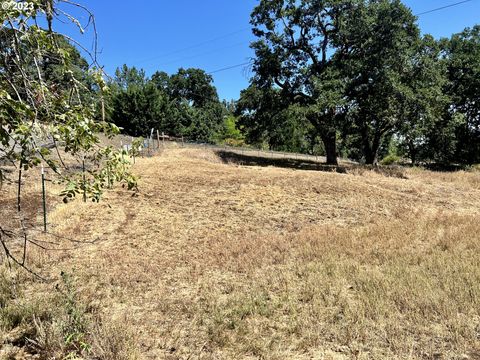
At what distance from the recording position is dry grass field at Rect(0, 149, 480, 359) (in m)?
3.98

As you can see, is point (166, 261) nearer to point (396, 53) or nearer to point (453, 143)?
point (396, 53)

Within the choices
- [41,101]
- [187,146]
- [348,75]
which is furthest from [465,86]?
[41,101]

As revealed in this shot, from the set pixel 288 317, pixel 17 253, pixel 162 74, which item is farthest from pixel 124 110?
pixel 288 317

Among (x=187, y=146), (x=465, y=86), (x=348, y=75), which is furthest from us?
(x=465, y=86)

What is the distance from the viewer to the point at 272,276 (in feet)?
19.6

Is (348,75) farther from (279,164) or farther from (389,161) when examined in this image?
(389,161)

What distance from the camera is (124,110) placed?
4881 cm

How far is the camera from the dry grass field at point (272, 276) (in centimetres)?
398

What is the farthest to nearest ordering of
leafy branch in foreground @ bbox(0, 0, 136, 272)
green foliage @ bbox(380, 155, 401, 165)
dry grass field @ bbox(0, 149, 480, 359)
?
green foliage @ bbox(380, 155, 401, 165) → dry grass field @ bbox(0, 149, 480, 359) → leafy branch in foreground @ bbox(0, 0, 136, 272)

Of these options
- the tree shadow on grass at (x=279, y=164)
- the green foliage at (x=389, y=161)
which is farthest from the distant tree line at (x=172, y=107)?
the green foliage at (x=389, y=161)

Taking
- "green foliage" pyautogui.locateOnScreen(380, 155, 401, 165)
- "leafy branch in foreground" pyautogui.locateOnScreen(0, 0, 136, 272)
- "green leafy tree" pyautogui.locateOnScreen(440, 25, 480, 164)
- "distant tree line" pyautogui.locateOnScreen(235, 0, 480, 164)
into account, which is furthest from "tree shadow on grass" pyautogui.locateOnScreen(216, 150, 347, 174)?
"green foliage" pyautogui.locateOnScreen(380, 155, 401, 165)

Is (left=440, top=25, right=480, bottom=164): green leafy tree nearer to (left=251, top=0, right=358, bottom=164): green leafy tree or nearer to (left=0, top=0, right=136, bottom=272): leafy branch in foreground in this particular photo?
(left=251, top=0, right=358, bottom=164): green leafy tree

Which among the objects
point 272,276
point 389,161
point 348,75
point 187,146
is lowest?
point 272,276

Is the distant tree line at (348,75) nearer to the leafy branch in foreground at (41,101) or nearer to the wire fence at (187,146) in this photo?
the wire fence at (187,146)
